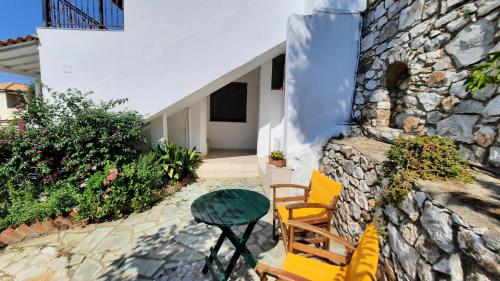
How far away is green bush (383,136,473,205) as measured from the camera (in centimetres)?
210

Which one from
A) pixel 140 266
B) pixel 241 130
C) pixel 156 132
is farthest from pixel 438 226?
pixel 241 130

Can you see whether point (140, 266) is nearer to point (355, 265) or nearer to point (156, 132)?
point (355, 265)

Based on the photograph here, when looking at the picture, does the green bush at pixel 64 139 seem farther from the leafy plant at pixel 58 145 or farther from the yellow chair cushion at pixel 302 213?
the yellow chair cushion at pixel 302 213

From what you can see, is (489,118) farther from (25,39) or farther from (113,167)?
(25,39)

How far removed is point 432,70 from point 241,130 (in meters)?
5.99

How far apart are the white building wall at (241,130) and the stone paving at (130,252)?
14.4 ft

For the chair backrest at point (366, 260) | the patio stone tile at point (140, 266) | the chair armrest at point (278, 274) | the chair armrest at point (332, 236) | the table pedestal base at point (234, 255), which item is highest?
the chair backrest at point (366, 260)

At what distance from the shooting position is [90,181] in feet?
12.9

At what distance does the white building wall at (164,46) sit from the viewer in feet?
15.0

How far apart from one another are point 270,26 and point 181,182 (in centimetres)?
404

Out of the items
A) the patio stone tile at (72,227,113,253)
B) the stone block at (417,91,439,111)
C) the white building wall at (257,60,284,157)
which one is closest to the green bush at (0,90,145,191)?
the patio stone tile at (72,227,113,253)

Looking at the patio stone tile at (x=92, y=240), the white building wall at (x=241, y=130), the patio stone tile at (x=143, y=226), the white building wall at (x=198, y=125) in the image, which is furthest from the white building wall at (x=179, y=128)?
the patio stone tile at (x=92, y=240)

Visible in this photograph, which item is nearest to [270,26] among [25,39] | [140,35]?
[140,35]

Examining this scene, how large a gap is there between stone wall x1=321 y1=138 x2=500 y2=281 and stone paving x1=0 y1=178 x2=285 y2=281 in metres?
1.24
